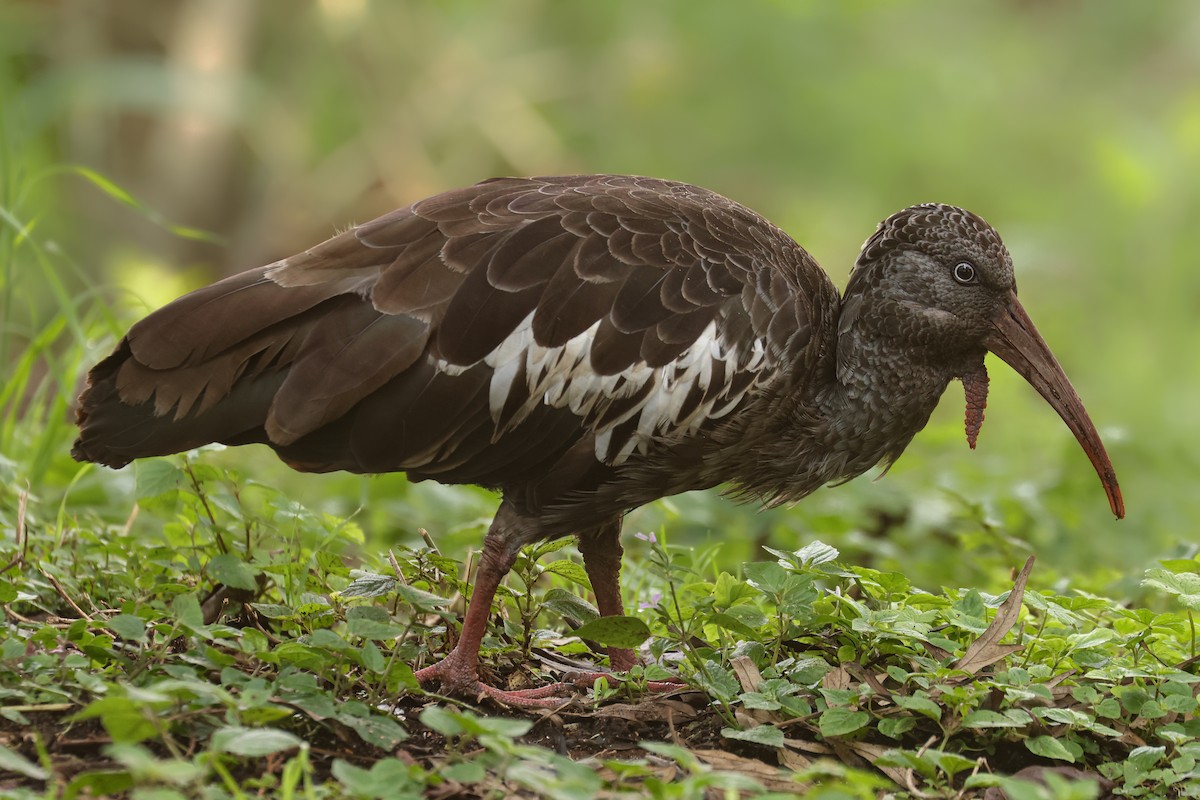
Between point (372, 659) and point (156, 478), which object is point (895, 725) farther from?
point (156, 478)

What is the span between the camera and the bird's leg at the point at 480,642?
384 centimetres

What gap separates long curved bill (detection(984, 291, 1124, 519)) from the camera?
4.23 metres

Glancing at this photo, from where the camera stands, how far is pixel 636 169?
11266 millimetres

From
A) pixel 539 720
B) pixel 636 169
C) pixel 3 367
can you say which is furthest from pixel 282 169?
pixel 539 720

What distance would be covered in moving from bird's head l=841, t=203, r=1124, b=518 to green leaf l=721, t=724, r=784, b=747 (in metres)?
1.36

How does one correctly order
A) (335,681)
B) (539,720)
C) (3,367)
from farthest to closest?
(3,367)
(539,720)
(335,681)

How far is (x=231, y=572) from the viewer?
146 inches

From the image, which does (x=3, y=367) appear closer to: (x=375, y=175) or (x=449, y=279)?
(x=449, y=279)

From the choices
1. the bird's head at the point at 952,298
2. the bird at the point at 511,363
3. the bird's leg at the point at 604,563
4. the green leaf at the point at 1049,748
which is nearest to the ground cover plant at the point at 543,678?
the green leaf at the point at 1049,748

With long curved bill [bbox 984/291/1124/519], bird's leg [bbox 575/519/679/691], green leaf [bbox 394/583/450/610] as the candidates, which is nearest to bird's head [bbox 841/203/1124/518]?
long curved bill [bbox 984/291/1124/519]

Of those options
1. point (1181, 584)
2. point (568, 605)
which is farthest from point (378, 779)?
point (1181, 584)

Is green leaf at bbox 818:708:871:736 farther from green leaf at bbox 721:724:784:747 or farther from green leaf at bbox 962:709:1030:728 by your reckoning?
green leaf at bbox 962:709:1030:728

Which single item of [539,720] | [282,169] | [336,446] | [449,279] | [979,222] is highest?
[282,169]

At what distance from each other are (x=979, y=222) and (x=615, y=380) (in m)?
1.28
